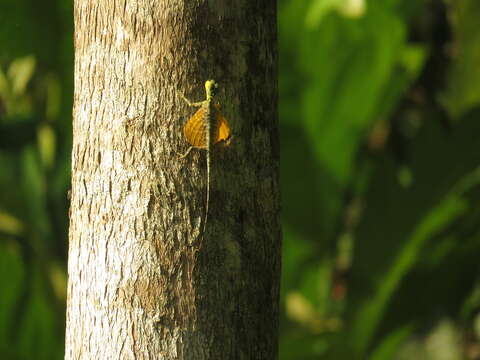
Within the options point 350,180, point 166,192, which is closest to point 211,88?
point 166,192

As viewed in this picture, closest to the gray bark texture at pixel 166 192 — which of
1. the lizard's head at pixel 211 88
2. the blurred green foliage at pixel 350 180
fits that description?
the lizard's head at pixel 211 88

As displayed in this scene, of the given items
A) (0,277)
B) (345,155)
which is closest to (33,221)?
(0,277)

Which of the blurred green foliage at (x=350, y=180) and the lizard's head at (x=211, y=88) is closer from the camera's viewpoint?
the lizard's head at (x=211, y=88)

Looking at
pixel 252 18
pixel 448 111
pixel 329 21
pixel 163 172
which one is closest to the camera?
pixel 163 172

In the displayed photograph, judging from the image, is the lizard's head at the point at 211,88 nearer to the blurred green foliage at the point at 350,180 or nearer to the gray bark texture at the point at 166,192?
the gray bark texture at the point at 166,192

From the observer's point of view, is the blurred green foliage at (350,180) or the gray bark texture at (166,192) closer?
the gray bark texture at (166,192)

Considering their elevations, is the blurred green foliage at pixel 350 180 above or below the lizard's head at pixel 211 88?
above

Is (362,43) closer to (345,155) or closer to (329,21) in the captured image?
(329,21)
